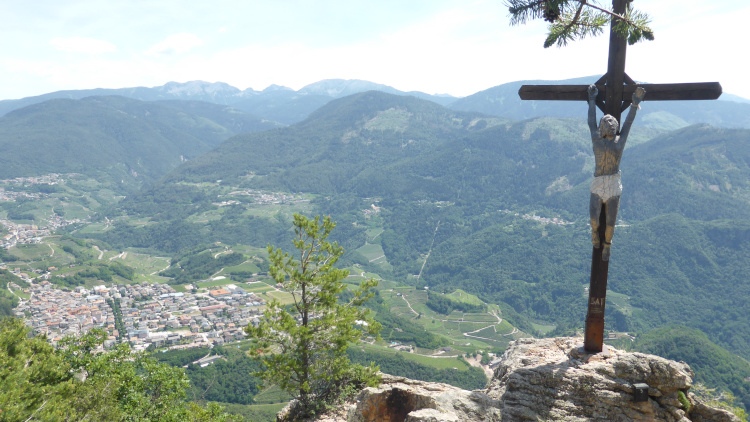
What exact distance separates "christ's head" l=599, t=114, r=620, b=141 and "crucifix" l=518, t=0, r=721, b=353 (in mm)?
21

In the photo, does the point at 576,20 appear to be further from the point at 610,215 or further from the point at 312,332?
the point at 312,332

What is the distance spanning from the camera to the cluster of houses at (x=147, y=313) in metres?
108

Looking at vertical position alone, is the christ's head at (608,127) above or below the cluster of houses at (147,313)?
above

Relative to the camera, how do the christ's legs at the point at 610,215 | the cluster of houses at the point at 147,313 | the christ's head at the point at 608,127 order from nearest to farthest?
the christ's head at the point at 608,127
the christ's legs at the point at 610,215
the cluster of houses at the point at 147,313

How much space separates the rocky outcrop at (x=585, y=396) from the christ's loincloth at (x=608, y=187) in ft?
12.3

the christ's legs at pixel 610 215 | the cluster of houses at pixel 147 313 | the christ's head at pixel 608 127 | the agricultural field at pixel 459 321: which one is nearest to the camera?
the christ's head at pixel 608 127

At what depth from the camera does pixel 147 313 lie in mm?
128125

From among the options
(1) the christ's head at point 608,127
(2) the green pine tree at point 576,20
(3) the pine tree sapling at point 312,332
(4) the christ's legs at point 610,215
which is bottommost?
(3) the pine tree sapling at point 312,332

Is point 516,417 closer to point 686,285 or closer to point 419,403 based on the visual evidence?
point 419,403

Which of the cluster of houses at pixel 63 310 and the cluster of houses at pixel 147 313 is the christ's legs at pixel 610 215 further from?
the cluster of houses at pixel 63 310

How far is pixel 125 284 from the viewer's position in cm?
15788

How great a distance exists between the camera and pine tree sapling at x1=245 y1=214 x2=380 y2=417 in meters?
14.0

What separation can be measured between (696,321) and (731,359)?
213ft

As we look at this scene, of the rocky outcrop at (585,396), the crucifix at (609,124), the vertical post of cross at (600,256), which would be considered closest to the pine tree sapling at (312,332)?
the rocky outcrop at (585,396)
